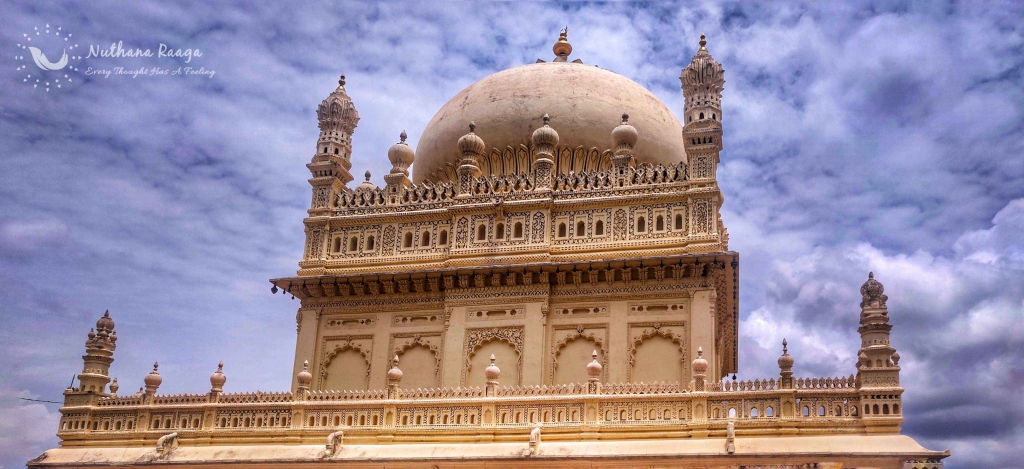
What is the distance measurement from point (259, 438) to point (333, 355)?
3.56 m

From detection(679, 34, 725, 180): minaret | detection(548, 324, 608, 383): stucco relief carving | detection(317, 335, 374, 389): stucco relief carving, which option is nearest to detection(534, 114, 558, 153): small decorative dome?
detection(679, 34, 725, 180): minaret

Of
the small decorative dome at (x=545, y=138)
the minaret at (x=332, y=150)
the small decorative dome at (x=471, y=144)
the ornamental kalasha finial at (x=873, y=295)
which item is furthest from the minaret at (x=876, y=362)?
the minaret at (x=332, y=150)

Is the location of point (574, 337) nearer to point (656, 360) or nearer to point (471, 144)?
point (656, 360)

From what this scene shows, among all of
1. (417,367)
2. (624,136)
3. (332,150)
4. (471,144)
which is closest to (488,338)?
(417,367)

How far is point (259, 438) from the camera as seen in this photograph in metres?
19.9

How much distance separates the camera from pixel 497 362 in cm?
2184

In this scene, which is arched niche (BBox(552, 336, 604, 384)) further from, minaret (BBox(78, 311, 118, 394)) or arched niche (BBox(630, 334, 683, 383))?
minaret (BBox(78, 311, 118, 394))

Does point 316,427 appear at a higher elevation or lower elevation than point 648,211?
lower

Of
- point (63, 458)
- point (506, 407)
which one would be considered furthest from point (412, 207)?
point (63, 458)

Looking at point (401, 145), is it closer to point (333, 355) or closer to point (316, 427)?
point (333, 355)

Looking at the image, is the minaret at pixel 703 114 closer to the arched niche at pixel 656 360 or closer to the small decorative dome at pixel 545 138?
the small decorative dome at pixel 545 138

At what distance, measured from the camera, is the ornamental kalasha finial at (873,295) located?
1727 cm

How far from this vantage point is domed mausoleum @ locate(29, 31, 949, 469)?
17.2m

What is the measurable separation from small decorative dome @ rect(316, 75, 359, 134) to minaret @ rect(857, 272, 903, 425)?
44.1 feet
